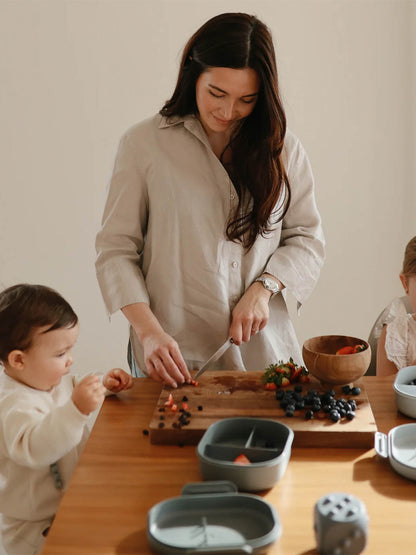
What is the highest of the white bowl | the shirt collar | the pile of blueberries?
the shirt collar

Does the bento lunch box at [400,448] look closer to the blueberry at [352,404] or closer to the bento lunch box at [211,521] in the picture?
the blueberry at [352,404]

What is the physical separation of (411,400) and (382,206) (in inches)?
90.5

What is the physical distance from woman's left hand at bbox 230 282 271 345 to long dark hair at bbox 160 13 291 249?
0.48 ft

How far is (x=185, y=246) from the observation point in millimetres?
2023

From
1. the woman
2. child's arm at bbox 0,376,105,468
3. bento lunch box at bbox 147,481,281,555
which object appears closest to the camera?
bento lunch box at bbox 147,481,281,555

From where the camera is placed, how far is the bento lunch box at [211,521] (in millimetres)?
1162

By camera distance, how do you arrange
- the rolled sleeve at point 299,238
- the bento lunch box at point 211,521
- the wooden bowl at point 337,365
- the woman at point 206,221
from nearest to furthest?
the bento lunch box at point 211,521
the wooden bowl at point 337,365
the woman at point 206,221
the rolled sleeve at point 299,238

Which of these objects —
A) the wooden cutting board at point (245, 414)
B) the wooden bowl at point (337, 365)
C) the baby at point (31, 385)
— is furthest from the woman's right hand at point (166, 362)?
the wooden bowl at point (337, 365)

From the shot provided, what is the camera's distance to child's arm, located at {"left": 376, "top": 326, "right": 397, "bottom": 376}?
2.13m

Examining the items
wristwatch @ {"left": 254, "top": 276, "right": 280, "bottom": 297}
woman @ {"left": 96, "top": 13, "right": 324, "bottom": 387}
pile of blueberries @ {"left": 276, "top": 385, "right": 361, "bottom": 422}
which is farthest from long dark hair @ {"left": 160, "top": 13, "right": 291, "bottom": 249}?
pile of blueberries @ {"left": 276, "top": 385, "right": 361, "bottom": 422}

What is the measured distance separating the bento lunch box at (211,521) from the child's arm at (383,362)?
976 millimetres

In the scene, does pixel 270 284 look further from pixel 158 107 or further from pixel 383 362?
pixel 158 107

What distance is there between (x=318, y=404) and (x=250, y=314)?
41cm

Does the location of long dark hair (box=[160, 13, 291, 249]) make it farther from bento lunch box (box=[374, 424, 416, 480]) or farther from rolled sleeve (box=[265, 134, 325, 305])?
bento lunch box (box=[374, 424, 416, 480])
